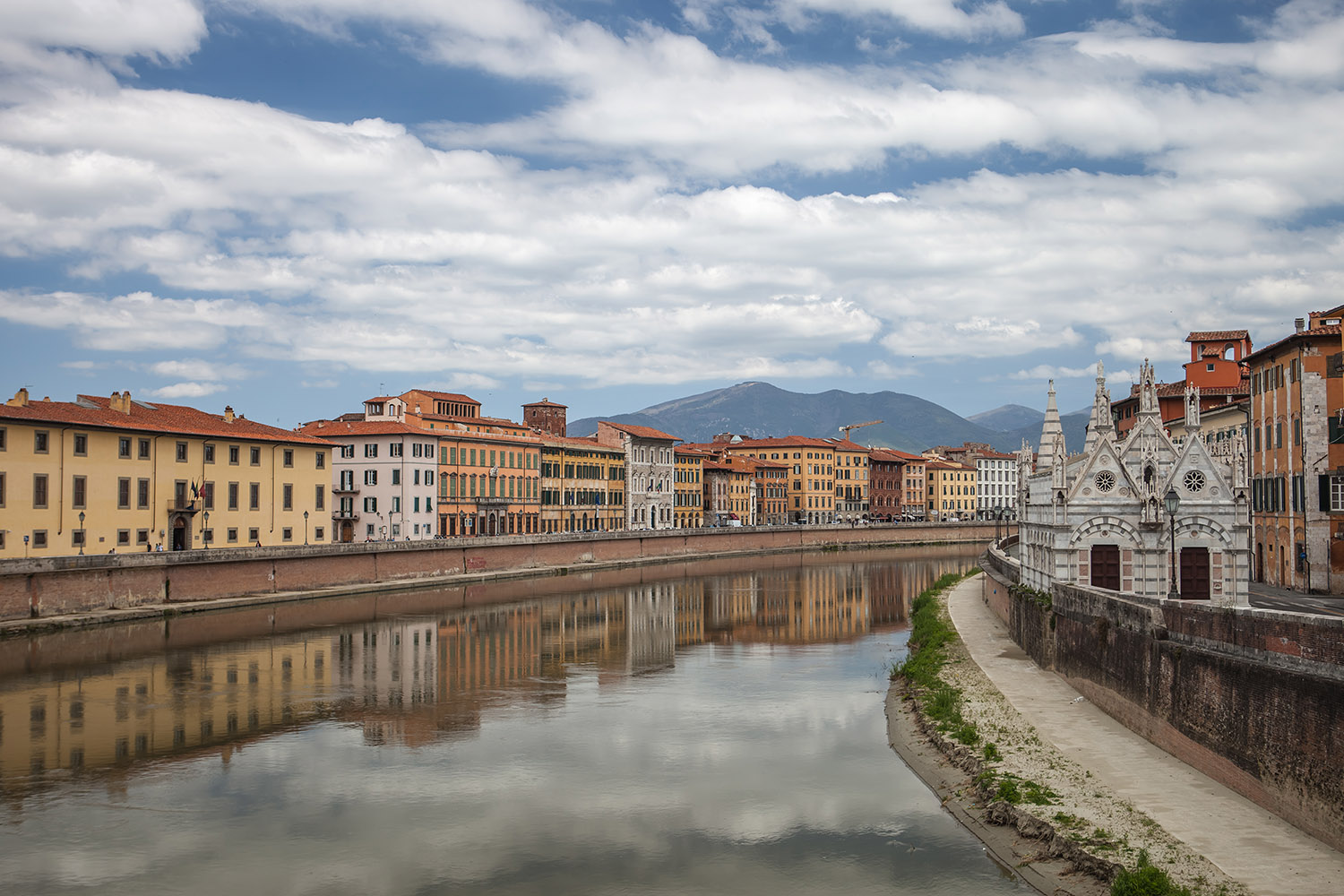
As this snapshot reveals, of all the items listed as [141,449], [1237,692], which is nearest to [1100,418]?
[1237,692]

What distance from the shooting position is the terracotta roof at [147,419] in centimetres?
5450

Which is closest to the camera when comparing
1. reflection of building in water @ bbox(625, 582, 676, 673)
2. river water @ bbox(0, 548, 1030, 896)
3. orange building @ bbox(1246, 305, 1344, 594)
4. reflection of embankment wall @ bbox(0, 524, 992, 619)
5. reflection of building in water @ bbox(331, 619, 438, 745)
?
river water @ bbox(0, 548, 1030, 896)

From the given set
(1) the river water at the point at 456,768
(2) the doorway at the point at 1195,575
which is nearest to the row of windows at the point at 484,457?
(1) the river water at the point at 456,768

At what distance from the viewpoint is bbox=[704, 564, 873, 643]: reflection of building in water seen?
5319 cm

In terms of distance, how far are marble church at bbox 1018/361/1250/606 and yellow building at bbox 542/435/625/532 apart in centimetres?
6646

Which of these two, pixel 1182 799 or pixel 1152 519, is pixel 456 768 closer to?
pixel 1182 799

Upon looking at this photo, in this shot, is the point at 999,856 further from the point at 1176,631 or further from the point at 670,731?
the point at 670,731

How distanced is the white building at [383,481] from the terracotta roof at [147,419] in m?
10.8

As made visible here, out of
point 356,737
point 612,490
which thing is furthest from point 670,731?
point 612,490

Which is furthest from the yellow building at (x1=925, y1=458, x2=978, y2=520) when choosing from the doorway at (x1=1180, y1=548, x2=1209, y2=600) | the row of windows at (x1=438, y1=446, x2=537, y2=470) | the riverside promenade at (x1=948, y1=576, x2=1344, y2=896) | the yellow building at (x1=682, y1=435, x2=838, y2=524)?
the riverside promenade at (x1=948, y1=576, x2=1344, y2=896)

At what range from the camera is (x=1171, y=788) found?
2061 centimetres

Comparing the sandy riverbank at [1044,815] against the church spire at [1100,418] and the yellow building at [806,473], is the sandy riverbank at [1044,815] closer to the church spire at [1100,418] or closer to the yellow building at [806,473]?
the church spire at [1100,418]

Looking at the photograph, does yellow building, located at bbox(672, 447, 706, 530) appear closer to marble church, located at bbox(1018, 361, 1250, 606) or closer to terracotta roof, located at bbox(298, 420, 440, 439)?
terracotta roof, located at bbox(298, 420, 440, 439)

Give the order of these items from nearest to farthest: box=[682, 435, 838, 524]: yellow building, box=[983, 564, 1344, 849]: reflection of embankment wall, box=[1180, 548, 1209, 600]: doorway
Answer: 1. box=[983, 564, 1344, 849]: reflection of embankment wall
2. box=[1180, 548, 1209, 600]: doorway
3. box=[682, 435, 838, 524]: yellow building
